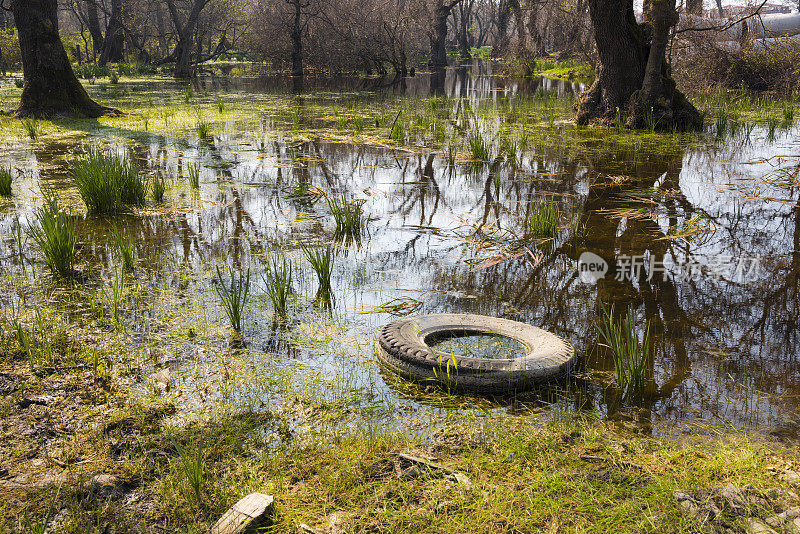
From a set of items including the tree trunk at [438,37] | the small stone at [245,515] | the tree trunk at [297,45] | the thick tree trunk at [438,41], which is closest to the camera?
the small stone at [245,515]

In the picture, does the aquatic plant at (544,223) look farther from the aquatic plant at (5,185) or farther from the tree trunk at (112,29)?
the tree trunk at (112,29)

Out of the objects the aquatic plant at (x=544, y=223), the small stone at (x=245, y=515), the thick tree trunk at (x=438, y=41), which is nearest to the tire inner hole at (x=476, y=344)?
the small stone at (x=245, y=515)

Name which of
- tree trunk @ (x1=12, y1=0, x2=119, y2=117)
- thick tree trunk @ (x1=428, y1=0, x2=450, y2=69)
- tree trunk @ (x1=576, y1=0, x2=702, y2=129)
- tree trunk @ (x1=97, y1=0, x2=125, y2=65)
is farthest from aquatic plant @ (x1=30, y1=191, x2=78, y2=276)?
thick tree trunk @ (x1=428, y1=0, x2=450, y2=69)

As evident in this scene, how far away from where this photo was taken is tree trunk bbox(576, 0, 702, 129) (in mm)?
9438

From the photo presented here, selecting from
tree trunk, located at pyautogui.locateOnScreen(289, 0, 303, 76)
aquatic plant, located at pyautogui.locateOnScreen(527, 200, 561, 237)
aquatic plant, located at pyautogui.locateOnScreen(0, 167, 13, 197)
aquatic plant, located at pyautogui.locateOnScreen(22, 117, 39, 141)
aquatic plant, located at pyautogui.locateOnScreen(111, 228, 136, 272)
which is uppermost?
tree trunk, located at pyautogui.locateOnScreen(289, 0, 303, 76)

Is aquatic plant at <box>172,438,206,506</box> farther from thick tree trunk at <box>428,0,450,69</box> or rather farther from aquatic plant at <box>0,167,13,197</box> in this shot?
thick tree trunk at <box>428,0,450,69</box>

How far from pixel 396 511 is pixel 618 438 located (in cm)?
101

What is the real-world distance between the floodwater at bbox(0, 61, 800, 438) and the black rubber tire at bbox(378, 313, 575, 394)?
3.1 inches

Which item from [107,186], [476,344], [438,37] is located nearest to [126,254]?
A: [107,186]

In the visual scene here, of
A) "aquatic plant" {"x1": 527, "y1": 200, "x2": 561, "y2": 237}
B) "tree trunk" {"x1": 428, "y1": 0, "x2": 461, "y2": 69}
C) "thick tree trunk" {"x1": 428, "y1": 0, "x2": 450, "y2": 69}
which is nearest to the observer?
"aquatic plant" {"x1": 527, "y1": 200, "x2": 561, "y2": 237}

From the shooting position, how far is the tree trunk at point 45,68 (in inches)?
406

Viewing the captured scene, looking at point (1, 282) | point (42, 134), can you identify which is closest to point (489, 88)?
point (42, 134)

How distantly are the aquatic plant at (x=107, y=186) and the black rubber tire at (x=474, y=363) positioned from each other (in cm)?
355

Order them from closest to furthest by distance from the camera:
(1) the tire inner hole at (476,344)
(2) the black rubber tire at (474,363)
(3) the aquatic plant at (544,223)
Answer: (2) the black rubber tire at (474,363)
(1) the tire inner hole at (476,344)
(3) the aquatic plant at (544,223)
